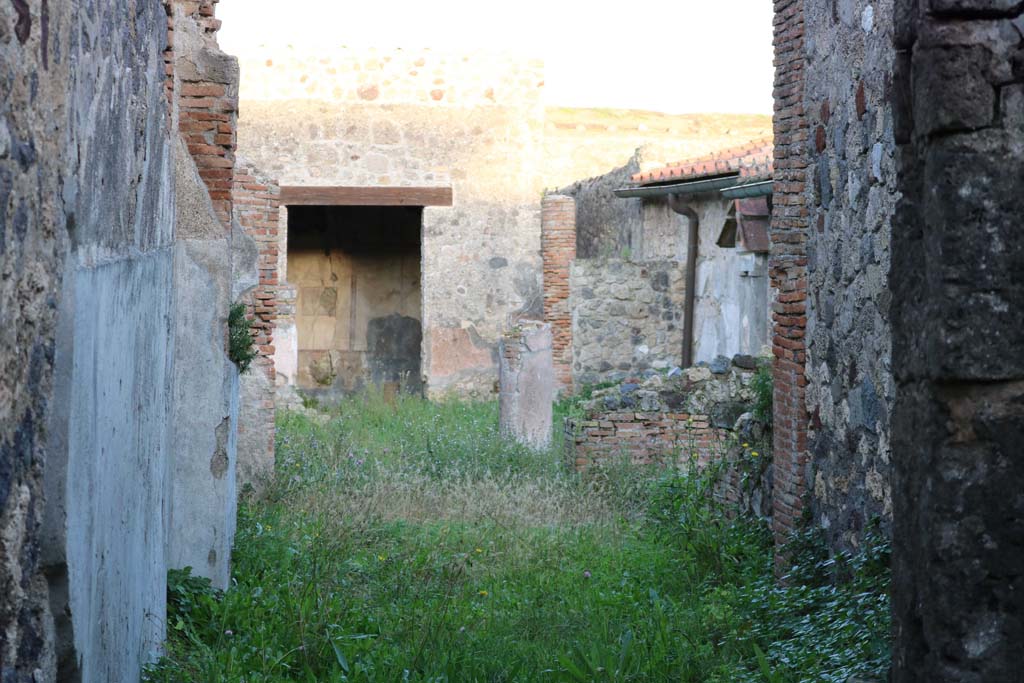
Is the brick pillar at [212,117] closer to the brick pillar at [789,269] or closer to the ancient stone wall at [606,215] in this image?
the brick pillar at [789,269]

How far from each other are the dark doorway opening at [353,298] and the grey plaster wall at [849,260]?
15.7 metres

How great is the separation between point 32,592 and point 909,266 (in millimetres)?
1919

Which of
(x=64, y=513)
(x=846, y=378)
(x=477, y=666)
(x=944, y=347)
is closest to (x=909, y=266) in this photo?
(x=944, y=347)

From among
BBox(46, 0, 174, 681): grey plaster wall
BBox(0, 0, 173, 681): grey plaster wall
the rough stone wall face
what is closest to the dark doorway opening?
BBox(46, 0, 174, 681): grey plaster wall

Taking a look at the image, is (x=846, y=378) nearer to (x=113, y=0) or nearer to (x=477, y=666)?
(x=477, y=666)

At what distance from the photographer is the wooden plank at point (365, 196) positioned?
705 inches

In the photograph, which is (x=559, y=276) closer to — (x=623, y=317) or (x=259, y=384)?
(x=623, y=317)

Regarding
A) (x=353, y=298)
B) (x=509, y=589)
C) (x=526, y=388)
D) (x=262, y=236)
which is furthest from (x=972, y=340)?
(x=353, y=298)

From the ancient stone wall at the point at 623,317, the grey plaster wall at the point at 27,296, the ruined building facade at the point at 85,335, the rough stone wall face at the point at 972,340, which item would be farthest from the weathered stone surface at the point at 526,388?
the grey plaster wall at the point at 27,296

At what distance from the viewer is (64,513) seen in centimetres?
220

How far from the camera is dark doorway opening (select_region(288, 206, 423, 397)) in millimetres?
21203

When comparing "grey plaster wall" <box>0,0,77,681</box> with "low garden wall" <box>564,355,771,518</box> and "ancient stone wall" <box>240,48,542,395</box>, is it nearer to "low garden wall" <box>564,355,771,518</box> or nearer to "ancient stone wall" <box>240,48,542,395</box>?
"low garden wall" <box>564,355,771,518</box>

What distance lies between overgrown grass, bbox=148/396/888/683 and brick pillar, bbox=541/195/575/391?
6.40 metres

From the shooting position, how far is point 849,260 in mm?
5238
